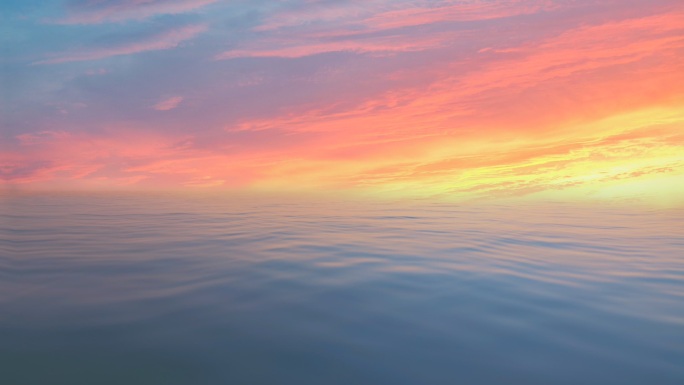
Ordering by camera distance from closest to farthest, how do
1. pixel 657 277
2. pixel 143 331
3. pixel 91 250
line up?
pixel 143 331 < pixel 657 277 < pixel 91 250

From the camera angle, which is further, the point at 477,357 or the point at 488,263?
the point at 488,263

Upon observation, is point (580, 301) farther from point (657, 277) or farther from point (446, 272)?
point (657, 277)

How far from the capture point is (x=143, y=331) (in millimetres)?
4504

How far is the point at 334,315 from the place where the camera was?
529cm

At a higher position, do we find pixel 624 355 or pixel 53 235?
pixel 53 235

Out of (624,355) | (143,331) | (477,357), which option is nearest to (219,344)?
(143,331)

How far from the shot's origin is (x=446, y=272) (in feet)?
25.5

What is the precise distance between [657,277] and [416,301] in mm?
5414

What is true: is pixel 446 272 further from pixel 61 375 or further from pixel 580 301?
pixel 61 375

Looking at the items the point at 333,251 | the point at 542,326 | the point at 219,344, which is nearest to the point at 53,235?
the point at 333,251

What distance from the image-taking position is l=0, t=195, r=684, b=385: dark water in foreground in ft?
12.4

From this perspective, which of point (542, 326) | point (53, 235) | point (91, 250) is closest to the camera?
point (542, 326)

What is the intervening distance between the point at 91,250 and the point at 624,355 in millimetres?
10595

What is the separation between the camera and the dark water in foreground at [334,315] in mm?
3766
